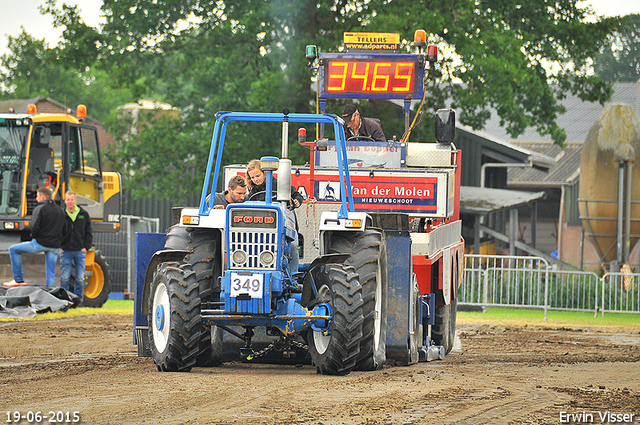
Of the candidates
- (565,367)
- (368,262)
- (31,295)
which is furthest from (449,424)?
(31,295)

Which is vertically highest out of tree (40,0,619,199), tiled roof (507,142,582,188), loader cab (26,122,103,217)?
tree (40,0,619,199)

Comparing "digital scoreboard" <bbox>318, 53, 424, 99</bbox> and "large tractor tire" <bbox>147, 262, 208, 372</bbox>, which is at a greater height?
"digital scoreboard" <bbox>318, 53, 424, 99</bbox>

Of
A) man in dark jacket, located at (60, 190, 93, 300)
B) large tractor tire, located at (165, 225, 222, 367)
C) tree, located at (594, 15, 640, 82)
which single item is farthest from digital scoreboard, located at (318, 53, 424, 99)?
tree, located at (594, 15, 640, 82)

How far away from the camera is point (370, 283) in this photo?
9.05m

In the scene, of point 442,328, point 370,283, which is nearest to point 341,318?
point 370,283

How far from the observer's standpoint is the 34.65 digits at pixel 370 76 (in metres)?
13.9

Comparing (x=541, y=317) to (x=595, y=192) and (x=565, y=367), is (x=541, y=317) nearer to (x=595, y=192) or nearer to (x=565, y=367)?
(x=595, y=192)

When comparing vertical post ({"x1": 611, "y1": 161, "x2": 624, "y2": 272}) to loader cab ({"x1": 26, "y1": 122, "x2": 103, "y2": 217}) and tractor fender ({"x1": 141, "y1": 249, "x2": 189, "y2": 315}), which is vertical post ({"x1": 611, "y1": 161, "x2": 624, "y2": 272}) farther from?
tractor fender ({"x1": 141, "y1": 249, "x2": 189, "y2": 315})

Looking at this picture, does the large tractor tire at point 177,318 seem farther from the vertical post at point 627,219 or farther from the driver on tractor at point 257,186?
the vertical post at point 627,219

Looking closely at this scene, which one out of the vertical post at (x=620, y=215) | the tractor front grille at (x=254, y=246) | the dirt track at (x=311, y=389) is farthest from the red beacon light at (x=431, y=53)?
the vertical post at (x=620, y=215)

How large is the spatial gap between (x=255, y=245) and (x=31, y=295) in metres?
8.86

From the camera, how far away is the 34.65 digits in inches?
547

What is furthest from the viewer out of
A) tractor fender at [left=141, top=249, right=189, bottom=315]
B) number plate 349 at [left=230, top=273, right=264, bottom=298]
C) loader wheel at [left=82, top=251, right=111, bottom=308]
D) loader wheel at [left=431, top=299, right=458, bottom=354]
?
loader wheel at [left=82, top=251, right=111, bottom=308]

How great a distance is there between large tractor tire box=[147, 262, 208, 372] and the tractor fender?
202 millimetres
